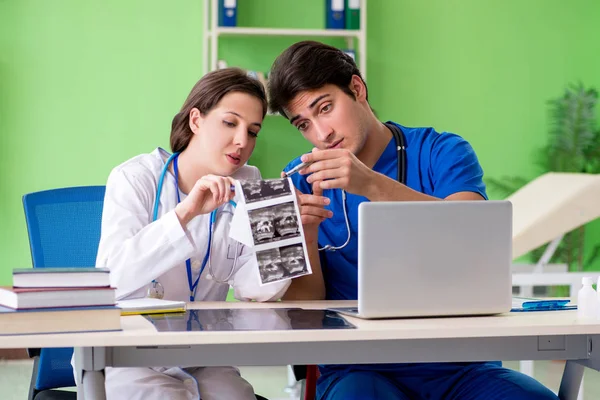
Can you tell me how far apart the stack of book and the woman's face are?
2.25 feet

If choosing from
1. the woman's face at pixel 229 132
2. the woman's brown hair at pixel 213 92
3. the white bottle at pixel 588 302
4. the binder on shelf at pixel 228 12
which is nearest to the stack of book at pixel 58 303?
the woman's face at pixel 229 132

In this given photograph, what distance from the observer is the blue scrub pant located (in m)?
1.63

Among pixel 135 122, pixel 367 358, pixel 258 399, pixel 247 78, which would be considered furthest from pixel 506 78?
pixel 367 358

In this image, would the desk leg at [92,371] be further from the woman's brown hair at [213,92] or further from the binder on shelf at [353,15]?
the binder on shelf at [353,15]

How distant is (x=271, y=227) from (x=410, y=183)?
0.59 metres

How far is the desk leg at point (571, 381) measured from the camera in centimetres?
171

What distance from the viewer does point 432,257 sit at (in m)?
1.46

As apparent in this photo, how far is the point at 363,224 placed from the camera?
4.68 feet

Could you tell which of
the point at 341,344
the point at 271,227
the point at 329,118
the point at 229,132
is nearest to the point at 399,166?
the point at 329,118

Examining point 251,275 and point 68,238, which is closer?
point 251,275

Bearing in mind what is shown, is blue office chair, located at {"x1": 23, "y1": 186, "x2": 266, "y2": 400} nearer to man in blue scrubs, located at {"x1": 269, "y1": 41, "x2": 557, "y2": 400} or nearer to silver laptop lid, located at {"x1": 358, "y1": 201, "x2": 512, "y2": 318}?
man in blue scrubs, located at {"x1": 269, "y1": 41, "x2": 557, "y2": 400}

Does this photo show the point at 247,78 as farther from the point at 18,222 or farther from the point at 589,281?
the point at 18,222

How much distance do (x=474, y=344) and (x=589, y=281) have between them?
0.30 metres

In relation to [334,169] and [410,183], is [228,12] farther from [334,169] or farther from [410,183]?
[334,169]
